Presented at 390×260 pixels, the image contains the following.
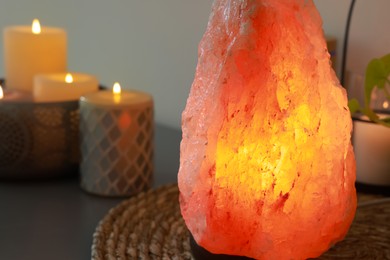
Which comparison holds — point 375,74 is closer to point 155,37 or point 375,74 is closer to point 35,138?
point 35,138

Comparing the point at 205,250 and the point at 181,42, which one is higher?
the point at 181,42

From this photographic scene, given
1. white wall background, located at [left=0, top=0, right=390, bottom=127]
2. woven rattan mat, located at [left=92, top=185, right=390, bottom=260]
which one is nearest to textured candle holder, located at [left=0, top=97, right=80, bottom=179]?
woven rattan mat, located at [left=92, top=185, right=390, bottom=260]

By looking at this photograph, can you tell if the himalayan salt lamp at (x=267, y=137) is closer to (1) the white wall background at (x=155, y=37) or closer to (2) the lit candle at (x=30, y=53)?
(1) the white wall background at (x=155, y=37)

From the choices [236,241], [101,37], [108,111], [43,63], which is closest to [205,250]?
[236,241]

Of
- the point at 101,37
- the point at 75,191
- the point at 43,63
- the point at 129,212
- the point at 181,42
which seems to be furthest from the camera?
the point at 101,37

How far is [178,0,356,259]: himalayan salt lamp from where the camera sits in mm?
493

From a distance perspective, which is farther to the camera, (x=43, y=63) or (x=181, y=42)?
(x=181, y=42)

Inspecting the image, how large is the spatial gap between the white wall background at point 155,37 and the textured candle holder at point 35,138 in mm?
290

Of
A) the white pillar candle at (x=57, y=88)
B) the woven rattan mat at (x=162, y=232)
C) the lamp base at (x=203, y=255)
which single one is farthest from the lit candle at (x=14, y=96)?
the lamp base at (x=203, y=255)

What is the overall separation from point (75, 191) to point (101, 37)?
503mm

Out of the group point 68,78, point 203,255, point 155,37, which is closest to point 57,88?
point 68,78

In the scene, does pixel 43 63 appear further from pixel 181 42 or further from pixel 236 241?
pixel 236 241

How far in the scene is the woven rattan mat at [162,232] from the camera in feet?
2.00

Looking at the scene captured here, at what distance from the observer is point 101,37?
124cm
